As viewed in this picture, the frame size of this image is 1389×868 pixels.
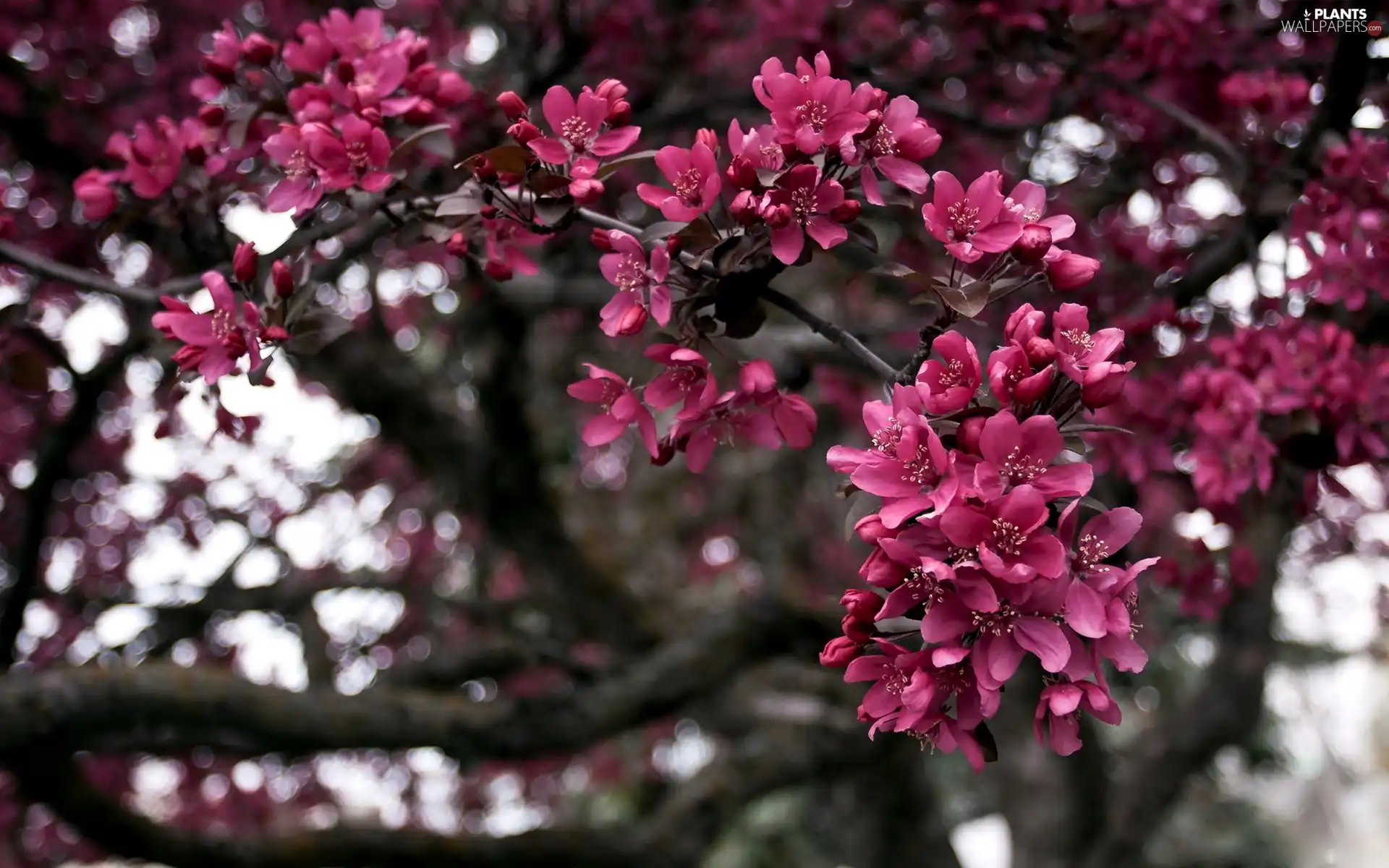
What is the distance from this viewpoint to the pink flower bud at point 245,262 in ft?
4.70

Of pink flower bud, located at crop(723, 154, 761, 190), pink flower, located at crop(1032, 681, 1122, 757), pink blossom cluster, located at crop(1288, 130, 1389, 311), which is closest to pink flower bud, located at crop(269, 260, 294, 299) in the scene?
pink flower bud, located at crop(723, 154, 761, 190)

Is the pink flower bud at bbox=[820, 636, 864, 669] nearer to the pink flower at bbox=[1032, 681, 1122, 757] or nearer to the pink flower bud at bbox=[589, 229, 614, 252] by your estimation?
the pink flower at bbox=[1032, 681, 1122, 757]

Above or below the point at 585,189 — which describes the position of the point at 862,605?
below

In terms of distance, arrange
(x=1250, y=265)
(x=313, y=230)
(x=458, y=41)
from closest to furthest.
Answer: (x=313, y=230) → (x=1250, y=265) → (x=458, y=41)

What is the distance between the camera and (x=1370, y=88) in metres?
2.14

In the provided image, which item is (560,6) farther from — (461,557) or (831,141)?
(461,557)

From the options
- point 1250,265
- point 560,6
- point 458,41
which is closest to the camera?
point 1250,265

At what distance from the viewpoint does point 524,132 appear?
127 cm

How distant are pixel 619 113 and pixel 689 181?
8.0 inches

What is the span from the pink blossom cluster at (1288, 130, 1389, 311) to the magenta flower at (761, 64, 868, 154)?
1.18 meters

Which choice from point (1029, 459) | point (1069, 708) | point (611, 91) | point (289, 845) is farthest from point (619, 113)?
point (289, 845)

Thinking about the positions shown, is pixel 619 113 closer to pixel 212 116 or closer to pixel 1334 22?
pixel 212 116

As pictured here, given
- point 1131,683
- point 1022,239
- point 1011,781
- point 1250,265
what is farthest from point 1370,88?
point 1131,683

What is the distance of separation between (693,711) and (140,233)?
298 centimetres
